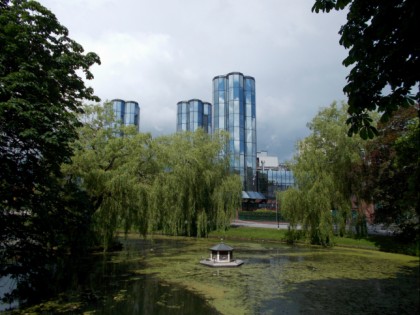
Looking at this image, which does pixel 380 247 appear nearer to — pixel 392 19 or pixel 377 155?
pixel 377 155

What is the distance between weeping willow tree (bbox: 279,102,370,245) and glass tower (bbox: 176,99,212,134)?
47021mm

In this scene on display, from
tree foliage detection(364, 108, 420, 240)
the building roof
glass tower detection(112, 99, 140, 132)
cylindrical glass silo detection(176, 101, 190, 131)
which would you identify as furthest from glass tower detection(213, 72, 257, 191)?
tree foliage detection(364, 108, 420, 240)

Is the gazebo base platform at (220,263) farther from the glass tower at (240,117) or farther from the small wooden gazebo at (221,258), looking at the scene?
the glass tower at (240,117)

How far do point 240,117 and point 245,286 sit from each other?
155 feet

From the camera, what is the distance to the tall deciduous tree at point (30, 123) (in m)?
8.71

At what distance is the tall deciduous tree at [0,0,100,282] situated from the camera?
871 cm

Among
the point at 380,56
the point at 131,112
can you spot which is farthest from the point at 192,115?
the point at 380,56

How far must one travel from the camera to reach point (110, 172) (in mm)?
18594

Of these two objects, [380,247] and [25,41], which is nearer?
[25,41]

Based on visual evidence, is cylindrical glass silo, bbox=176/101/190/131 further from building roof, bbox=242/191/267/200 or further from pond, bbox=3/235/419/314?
pond, bbox=3/235/419/314

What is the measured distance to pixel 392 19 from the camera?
374 cm

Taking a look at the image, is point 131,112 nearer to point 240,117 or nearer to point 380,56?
point 240,117

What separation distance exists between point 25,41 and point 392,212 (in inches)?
792

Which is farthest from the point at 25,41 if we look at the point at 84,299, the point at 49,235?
the point at 84,299
